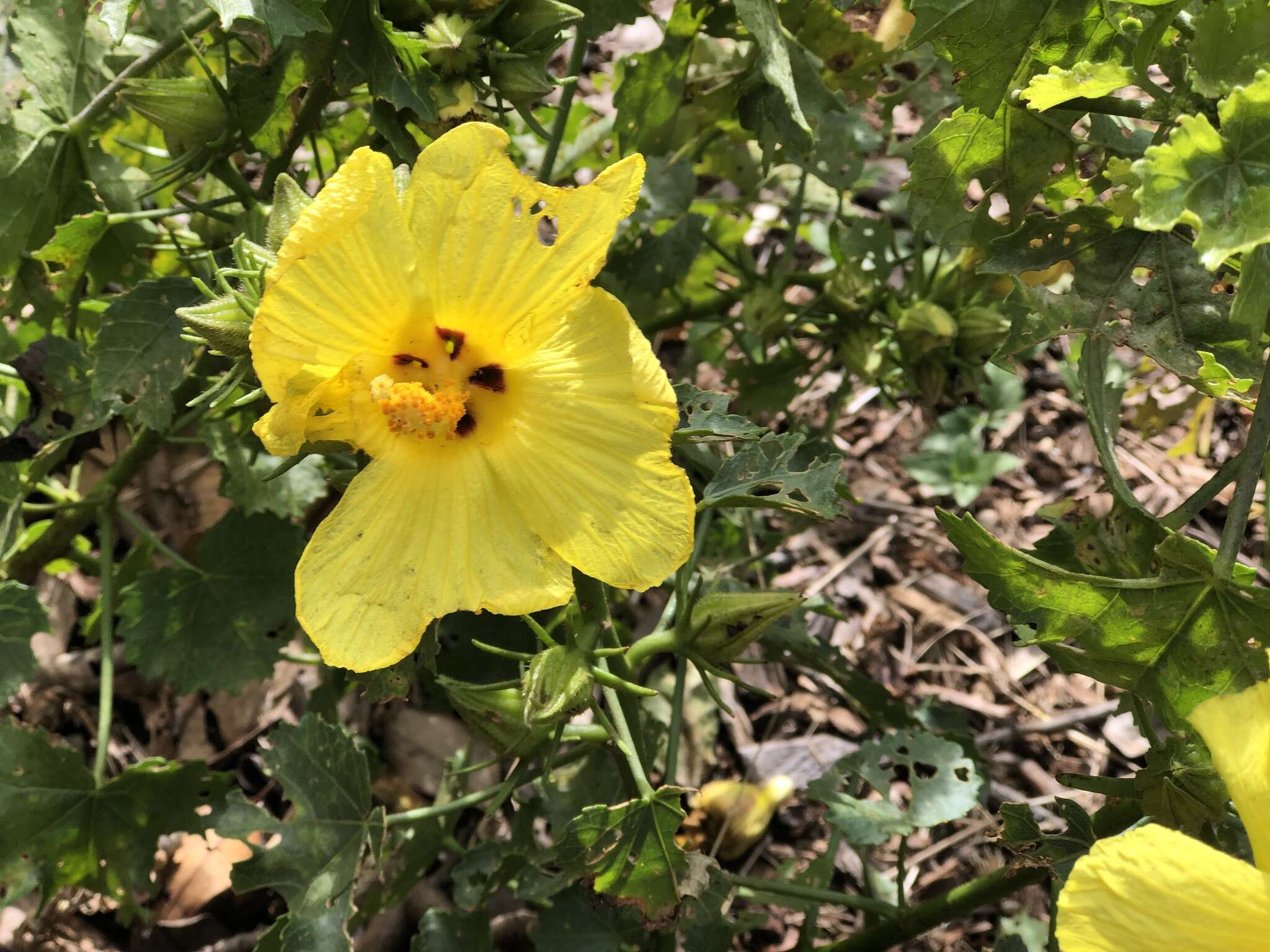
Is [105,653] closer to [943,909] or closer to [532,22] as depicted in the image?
[532,22]

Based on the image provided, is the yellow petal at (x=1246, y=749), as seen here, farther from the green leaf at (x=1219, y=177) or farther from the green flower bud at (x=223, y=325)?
the green flower bud at (x=223, y=325)

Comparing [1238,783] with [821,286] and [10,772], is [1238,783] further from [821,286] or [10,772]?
[10,772]

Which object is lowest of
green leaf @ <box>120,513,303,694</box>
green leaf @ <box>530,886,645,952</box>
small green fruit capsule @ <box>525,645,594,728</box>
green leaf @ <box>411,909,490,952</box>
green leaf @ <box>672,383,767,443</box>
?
green leaf @ <box>411,909,490,952</box>

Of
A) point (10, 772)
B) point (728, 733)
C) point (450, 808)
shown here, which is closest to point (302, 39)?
point (450, 808)

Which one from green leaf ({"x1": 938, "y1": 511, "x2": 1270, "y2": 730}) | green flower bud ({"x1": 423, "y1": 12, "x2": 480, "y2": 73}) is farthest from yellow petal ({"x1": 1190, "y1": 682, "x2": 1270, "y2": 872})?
green flower bud ({"x1": 423, "y1": 12, "x2": 480, "y2": 73})

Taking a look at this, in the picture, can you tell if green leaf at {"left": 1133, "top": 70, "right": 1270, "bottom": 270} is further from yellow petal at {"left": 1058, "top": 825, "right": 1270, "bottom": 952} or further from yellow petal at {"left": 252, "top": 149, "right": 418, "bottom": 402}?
yellow petal at {"left": 252, "top": 149, "right": 418, "bottom": 402}

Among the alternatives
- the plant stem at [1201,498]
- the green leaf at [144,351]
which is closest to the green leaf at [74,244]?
the green leaf at [144,351]

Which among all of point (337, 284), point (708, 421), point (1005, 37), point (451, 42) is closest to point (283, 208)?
point (337, 284)
